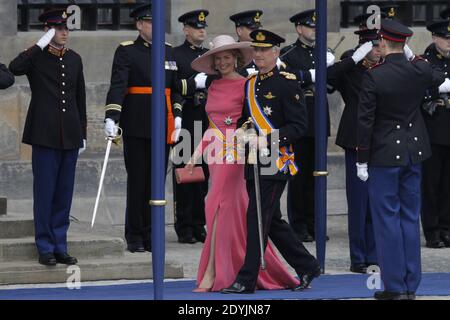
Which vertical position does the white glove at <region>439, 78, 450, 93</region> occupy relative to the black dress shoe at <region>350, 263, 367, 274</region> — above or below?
above

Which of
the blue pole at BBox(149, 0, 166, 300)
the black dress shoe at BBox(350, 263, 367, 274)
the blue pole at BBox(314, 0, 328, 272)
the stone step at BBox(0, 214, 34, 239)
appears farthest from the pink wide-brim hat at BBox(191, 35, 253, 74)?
the black dress shoe at BBox(350, 263, 367, 274)

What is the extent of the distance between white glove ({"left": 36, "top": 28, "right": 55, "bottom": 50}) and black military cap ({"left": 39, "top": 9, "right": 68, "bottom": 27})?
6 centimetres

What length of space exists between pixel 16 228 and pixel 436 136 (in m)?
3.70

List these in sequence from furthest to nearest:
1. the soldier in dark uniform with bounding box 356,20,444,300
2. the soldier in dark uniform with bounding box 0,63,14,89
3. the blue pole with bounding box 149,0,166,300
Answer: the soldier in dark uniform with bounding box 0,63,14,89
the soldier in dark uniform with bounding box 356,20,444,300
the blue pole with bounding box 149,0,166,300

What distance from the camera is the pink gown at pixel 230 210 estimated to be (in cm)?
1286

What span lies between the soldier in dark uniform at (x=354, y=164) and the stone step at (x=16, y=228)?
7.94 feet

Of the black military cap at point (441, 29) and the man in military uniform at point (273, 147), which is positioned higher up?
the black military cap at point (441, 29)

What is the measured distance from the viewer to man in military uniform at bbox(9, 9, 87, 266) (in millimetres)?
13391

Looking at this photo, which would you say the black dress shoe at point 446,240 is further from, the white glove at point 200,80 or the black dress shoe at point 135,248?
the black dress shoe at point 135,248

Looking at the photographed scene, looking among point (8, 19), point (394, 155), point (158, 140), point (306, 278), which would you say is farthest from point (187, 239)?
point (158, 140)

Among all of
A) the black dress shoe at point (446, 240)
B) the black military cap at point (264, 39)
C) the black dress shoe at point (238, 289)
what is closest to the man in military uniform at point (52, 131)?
the black dress shoe at point (238, 289)

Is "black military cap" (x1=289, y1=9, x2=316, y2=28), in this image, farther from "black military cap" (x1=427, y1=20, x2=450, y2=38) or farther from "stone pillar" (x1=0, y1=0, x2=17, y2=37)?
"stone pillar" (x1=0, y1=0, x2=17, y2=37)

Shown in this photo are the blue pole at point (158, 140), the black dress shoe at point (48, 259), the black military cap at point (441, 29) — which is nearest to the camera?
the blue pole at point (158, 140)

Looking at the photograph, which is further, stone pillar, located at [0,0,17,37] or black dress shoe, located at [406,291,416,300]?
stone pillar, located at [0,0,17,37]
